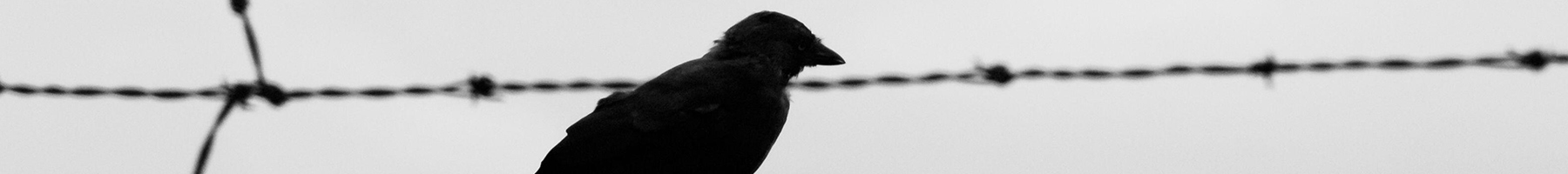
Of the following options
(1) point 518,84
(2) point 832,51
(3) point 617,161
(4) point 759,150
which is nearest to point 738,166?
(4) point 759,150

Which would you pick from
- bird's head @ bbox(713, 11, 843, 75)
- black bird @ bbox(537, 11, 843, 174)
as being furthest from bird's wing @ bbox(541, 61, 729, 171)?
bird's head @ bbox(713, 11, 843, 75)

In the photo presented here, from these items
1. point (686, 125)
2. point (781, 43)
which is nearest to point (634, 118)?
point (686, 125)

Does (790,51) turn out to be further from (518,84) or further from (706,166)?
(518,84)

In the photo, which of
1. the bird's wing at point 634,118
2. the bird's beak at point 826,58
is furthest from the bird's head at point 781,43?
the bird's wing at point 634,118

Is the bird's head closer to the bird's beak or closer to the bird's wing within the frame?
the bird's beak

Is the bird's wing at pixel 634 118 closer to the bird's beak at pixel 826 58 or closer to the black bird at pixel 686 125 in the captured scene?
the black bird at pixel 686 125

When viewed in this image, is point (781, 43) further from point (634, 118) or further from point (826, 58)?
point (634, 118)
